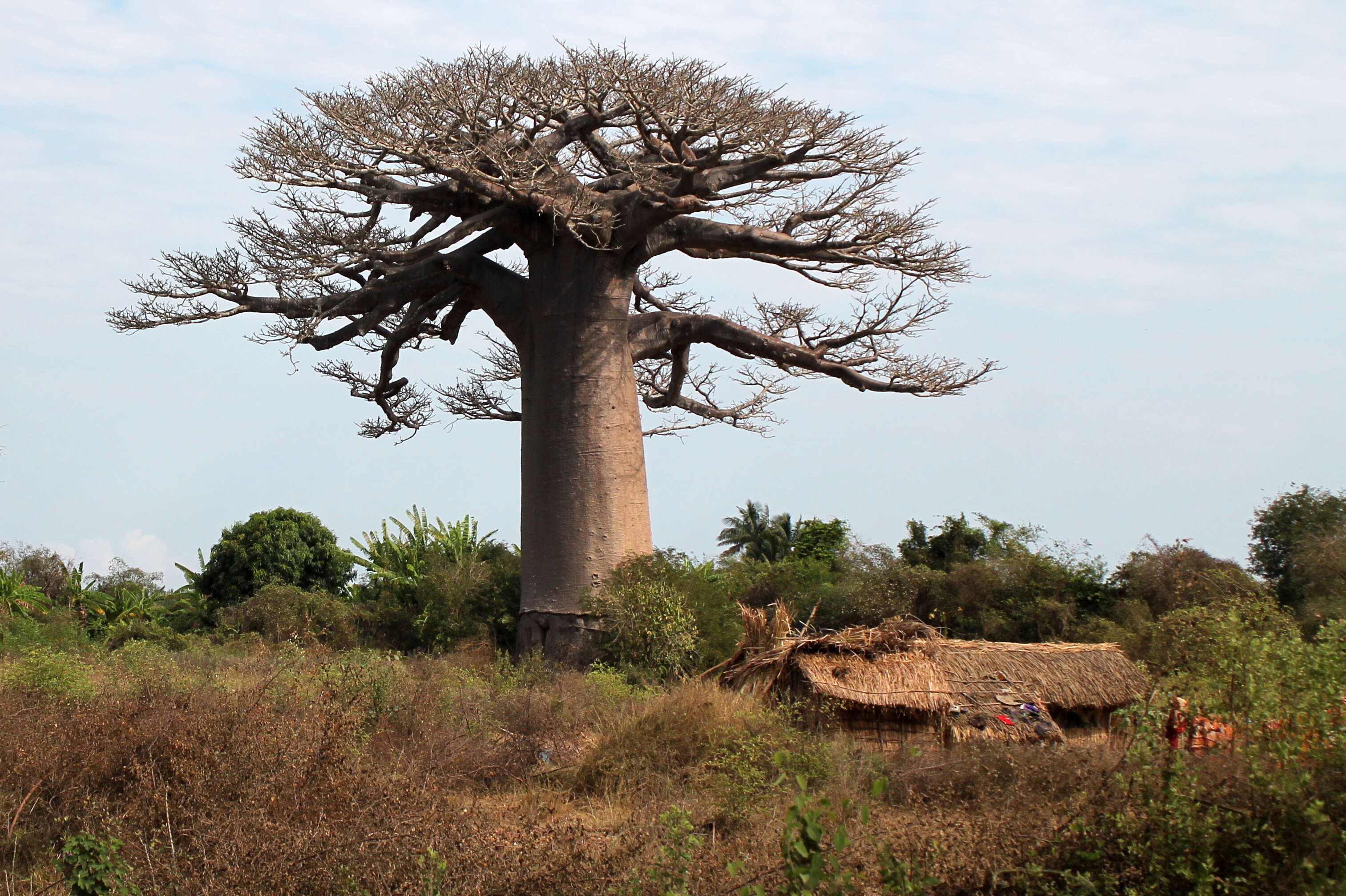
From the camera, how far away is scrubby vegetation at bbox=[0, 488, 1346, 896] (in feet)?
13.0

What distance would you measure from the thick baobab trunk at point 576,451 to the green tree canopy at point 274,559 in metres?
5.32

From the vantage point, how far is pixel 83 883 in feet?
14.5

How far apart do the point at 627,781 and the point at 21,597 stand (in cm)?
1416

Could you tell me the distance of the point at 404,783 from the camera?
16.5 feet

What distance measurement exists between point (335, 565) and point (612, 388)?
22.4 feet

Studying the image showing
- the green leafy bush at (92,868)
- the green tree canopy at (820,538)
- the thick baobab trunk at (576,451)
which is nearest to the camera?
the green leafy bush at (92,868)

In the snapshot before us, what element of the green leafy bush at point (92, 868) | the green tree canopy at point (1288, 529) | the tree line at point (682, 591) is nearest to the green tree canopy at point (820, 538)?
the tree line at point (682, 591)

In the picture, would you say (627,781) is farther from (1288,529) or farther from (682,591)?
(1288,529)

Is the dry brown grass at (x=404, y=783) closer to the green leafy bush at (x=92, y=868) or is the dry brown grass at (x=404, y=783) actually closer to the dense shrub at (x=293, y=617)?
the green leafy bush at (x=92, y=868)

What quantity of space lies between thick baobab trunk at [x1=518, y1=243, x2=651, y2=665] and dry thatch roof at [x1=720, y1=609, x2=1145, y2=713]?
10.9 feet

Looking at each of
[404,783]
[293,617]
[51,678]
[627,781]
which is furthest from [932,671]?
[293,617]

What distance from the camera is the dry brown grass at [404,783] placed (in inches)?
168

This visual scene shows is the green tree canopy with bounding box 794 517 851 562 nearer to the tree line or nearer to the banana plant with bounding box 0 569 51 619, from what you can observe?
the tree line

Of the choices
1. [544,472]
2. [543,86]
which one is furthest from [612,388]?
[543,86]
